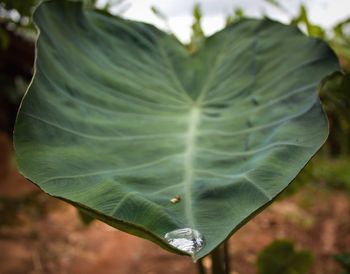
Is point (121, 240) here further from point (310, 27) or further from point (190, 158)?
point (190, 158)

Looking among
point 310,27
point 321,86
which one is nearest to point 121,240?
point 310,27

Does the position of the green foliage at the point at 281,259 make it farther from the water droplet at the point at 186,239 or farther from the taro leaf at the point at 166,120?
the water droplet at the point at 186,239

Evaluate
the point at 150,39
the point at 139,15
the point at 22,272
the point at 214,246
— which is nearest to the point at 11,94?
the point at 22,272

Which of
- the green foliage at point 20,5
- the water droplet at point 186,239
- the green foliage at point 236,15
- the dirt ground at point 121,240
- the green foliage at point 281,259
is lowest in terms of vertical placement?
the dirt ground at point 121,240

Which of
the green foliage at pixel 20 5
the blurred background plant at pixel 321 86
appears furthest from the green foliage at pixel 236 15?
the green foliage at pixel 20 5

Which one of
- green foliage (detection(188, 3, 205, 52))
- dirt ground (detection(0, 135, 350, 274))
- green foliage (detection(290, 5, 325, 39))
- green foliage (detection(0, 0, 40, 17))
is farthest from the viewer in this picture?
dirt ground (detection(0, 135, 350, 274))

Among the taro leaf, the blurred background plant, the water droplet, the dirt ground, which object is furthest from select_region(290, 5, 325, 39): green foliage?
the dirt ground

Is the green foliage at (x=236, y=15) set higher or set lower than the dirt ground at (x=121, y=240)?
higher

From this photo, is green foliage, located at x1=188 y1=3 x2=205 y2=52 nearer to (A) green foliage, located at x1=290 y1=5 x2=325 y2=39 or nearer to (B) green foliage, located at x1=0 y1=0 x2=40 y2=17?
(A) green foliage, located at x1=290 y1=5 x2=325 y2=39
